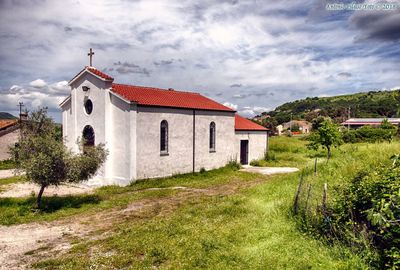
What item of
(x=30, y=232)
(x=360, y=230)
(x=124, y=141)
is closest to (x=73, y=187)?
(x=124, y=141)

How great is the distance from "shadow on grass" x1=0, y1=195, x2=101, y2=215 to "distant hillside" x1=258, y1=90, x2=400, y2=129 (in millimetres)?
53427

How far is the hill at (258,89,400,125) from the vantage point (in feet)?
347

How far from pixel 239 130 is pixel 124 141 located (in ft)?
40.1

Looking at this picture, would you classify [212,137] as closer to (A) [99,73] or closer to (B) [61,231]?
(A) [99,73]

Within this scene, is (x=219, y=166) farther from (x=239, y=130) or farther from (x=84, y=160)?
(x=84, y=160)

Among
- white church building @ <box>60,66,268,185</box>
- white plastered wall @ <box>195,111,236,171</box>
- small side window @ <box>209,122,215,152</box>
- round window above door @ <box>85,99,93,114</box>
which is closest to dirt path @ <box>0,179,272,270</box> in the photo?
white church building @ <box>60,66,268,185</box>

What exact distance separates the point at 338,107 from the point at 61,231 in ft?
448

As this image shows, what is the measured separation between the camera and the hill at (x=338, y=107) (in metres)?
106

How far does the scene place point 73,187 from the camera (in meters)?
20.0

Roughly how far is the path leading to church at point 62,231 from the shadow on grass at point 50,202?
74.0 inches

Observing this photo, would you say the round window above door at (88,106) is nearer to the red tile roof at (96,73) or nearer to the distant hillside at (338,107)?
the red tile roof at (96,73)

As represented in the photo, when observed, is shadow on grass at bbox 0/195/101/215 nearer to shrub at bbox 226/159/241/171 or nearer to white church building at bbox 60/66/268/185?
white church building at bbox 60/66/268/185

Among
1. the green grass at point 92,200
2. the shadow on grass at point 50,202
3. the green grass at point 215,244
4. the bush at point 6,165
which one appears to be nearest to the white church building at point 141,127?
the green grass at point 92,200

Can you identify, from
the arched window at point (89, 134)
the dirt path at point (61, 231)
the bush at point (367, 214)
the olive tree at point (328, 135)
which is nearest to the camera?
the bush at point (367, 214)
